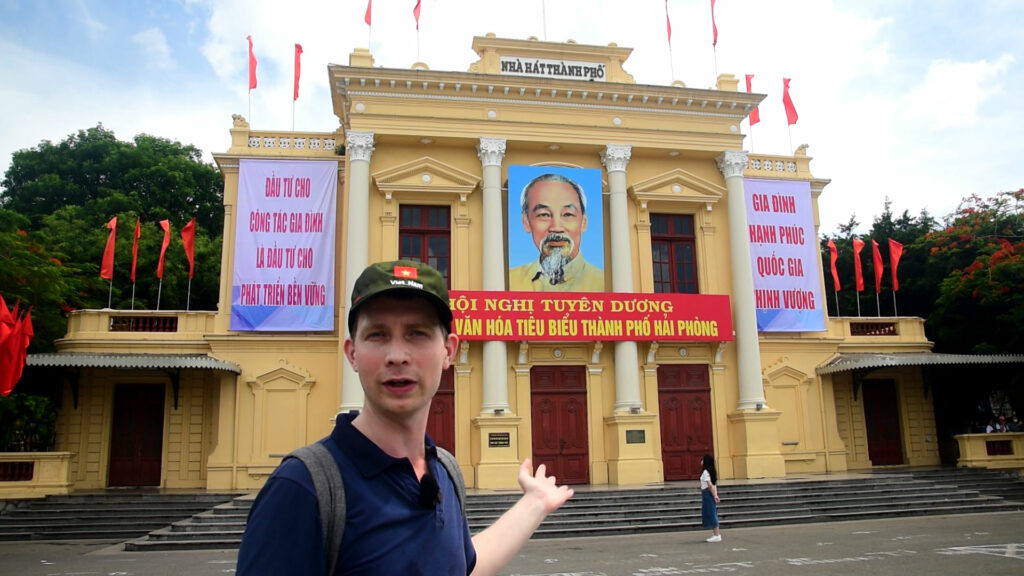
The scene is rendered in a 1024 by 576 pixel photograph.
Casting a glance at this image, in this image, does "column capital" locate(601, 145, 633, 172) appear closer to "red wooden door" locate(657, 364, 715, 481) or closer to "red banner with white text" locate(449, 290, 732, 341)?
"red banner with white text" locate(449, 290, 732, 341)

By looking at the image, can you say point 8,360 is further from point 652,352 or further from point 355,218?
point 652,352

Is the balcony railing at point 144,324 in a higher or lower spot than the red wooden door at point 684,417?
higher

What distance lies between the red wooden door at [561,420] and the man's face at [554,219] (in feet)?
9.87

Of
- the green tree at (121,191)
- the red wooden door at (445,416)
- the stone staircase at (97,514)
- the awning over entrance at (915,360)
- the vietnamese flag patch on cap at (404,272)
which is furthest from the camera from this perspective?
the green tree at (121,191)

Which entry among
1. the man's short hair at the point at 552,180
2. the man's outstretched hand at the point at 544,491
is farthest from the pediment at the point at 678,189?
the man's outstretched hand at the point at 544,491

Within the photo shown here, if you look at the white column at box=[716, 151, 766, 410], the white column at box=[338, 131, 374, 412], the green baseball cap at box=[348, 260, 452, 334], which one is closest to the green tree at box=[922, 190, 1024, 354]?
the white column at box=[716, 151, 766, 410]

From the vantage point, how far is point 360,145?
18.2m

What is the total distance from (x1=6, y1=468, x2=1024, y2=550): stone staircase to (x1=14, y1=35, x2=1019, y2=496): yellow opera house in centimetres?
220

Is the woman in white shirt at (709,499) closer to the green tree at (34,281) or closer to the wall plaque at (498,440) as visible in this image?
the wall plaque at (498,440)

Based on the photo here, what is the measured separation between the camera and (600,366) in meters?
18.8

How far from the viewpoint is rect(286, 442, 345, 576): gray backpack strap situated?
144cm

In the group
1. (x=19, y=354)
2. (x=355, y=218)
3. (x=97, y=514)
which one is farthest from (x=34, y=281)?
(x=355, y=218)

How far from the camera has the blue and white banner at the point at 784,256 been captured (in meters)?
20.4

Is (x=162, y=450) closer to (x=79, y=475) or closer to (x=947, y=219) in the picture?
(x=79, y=475)
